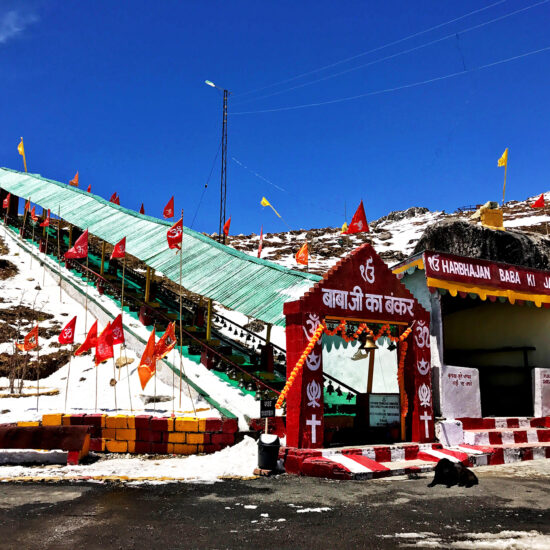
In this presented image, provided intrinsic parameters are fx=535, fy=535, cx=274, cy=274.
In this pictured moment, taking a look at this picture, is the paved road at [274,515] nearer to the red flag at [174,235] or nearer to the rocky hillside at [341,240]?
the red flag at [174,235]

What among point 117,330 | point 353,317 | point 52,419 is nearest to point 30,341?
point 117,330

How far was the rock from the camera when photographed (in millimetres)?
21328

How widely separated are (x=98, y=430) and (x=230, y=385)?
4554 millimetres

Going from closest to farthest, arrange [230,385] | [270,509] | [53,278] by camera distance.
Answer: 1. [270,509]
2. [230,385]
3. [53,278]

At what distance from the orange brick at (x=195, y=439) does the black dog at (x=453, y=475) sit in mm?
4936

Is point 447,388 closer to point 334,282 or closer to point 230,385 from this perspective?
point 334,282

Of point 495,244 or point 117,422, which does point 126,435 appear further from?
point 495,244

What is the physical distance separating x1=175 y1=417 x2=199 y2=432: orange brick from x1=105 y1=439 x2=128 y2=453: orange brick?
118 cm

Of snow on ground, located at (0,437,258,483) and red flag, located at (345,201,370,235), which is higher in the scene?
red flag, located at (345,201,370,235)

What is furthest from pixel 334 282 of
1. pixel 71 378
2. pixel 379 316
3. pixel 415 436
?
pixel 71 378

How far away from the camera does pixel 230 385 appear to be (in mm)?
15281

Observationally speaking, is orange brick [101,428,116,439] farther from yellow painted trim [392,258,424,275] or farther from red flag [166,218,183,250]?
yellow painted trim [392,258,424,275]

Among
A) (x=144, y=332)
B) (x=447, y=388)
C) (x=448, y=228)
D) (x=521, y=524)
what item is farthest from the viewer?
(x=448, y=228)

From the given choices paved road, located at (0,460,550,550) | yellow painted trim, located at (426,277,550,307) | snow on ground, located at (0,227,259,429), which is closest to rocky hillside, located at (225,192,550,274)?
snow on ground, located at (0,227,259,429)
